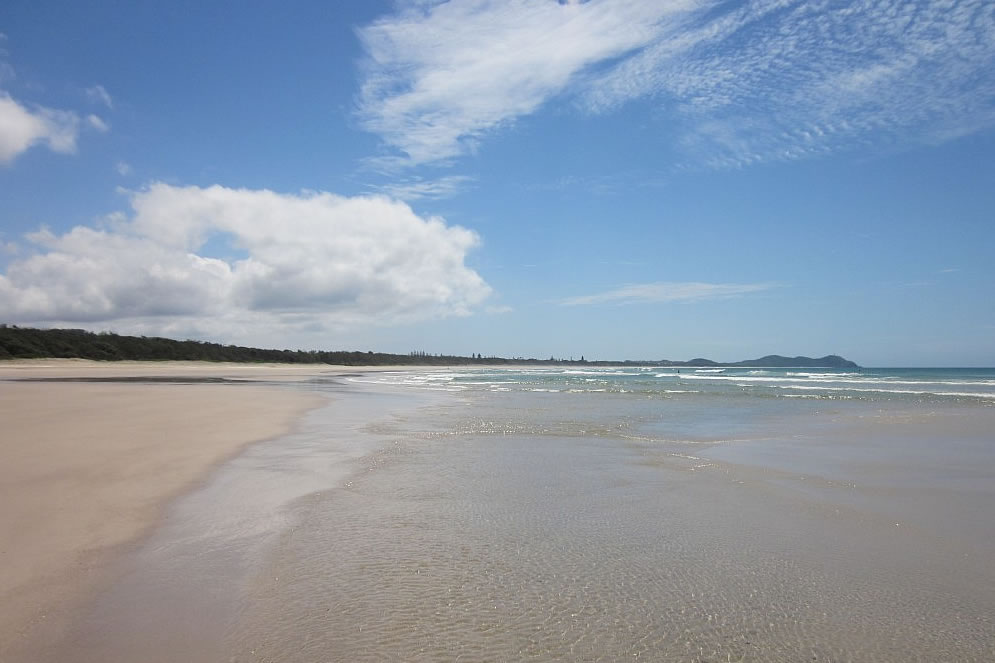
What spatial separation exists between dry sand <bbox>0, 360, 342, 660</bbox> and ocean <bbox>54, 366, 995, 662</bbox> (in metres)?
0.37

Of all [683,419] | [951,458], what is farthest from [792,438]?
[683,419]

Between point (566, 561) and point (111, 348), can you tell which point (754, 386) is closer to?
point (566, 561)

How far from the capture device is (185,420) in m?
15.0

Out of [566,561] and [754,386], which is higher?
[754,386]

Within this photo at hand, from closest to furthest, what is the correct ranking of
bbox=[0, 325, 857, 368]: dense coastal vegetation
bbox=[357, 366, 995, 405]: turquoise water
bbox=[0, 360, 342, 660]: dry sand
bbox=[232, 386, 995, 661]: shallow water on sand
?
bbox=[232, 386, 995, 661]: shallow water on sand, bbox=[0, 360, 342, 660]: dry sand, bbox=[357, 366, 995, 405]: turquoise water, bbox=[0, 325, 857, 368]: dense coastal vegetation

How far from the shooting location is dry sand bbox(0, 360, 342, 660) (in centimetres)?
439

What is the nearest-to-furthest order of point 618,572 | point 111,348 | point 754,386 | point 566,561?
point 618,572 → point 566,561 → point 754,386 → point 111,348

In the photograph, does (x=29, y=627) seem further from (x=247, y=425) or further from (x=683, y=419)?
(x=683, y=419)

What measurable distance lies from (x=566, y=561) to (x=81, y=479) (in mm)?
6644

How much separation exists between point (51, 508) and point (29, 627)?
328 cm

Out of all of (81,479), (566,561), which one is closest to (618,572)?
(566,561)

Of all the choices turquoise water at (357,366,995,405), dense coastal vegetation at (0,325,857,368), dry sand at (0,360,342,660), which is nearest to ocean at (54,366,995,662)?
dry sand at (0,360,342,660)

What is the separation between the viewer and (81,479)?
794cm

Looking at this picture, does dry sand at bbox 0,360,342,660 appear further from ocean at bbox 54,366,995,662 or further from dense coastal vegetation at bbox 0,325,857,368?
dense coastal vegetation at bbox 0,325,857,368
